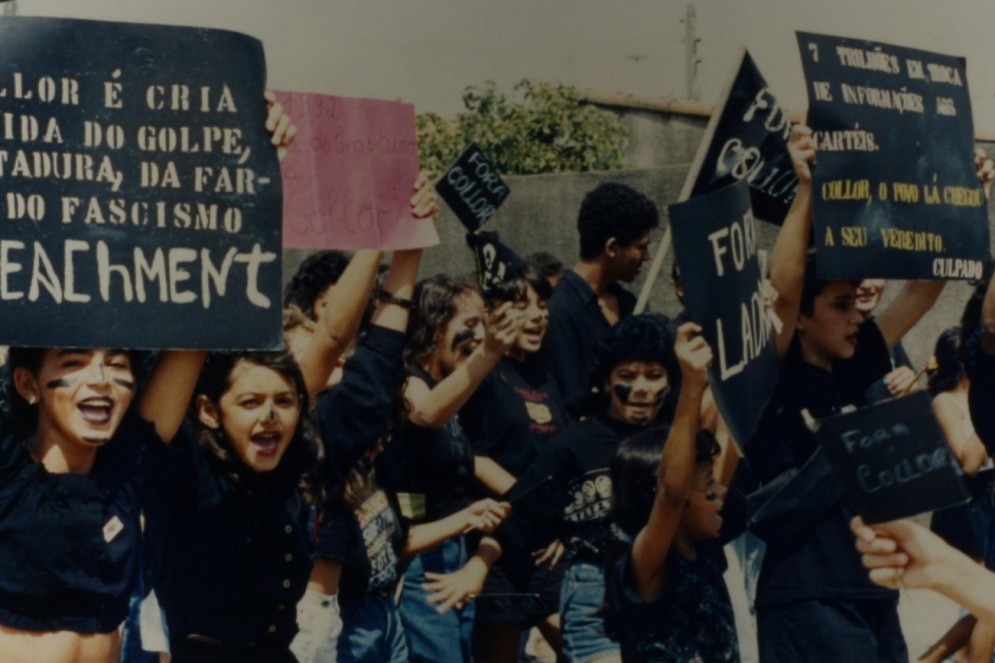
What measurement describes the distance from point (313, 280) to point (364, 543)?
3.86ft

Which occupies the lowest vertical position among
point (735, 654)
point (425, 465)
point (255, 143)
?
point (735, 654)

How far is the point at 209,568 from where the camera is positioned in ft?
17.4

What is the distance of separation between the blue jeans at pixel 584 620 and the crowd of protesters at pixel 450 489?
0.01m

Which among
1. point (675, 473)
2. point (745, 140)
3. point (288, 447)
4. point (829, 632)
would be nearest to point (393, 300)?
point (288, 447)

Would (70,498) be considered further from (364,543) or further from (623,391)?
(623,391)

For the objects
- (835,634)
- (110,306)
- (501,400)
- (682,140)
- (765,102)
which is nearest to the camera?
(110,306)

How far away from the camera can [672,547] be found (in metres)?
5.86

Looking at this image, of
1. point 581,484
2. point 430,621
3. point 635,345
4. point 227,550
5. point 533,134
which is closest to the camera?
point 227,550

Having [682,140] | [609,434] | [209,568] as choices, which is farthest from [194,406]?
[682,140]

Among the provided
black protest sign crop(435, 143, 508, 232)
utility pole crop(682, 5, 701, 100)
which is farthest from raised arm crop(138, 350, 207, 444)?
utility pole crop(682, 5, 701, 100)

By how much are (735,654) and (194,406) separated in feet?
5.60

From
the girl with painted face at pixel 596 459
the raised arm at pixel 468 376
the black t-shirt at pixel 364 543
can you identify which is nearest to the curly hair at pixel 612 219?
the girl with painted face at pixel 596 459

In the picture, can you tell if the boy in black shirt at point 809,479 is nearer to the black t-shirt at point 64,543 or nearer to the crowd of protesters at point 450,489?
the crowd of protesters at point 450,489

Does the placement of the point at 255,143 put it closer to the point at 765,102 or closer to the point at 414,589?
the point at 765,102
